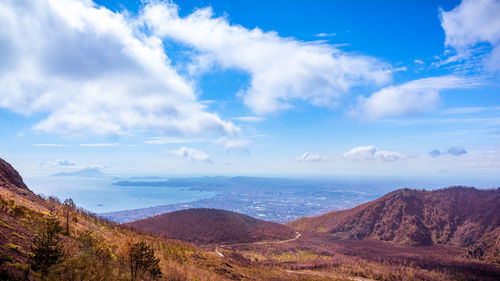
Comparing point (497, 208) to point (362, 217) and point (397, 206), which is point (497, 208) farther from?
point (362, 217)

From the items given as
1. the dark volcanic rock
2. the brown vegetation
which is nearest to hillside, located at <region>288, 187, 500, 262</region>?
the brown vegetation

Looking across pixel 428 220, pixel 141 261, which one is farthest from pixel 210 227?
pixel 428 220

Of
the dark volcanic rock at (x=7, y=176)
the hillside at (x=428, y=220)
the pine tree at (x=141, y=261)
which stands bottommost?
the hillside at (x=428, y=220)

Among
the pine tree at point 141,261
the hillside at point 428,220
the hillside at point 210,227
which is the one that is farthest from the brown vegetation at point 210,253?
the hillside at point 210,227

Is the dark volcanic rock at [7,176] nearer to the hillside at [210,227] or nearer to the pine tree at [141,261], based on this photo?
the pine tree at [141,261]

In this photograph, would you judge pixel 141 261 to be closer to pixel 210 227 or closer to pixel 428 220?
pixel 210 227

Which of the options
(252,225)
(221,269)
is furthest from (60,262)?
(252,225)
